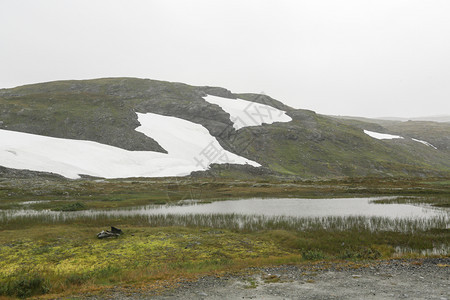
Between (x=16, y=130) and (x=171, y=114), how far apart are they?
57236mm

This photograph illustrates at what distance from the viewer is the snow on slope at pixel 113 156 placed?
Result: 7181cm

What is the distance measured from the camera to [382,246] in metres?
21.9

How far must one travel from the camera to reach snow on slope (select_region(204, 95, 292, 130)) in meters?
133

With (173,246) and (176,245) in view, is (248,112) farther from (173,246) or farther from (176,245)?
(173,246)

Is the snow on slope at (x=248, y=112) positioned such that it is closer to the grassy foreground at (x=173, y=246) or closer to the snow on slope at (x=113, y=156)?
the snow on slope at (x=113, y=156)

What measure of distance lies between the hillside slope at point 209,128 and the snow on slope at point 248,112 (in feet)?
4.15

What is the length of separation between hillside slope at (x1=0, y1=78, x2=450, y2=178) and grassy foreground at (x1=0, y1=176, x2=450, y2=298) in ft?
192

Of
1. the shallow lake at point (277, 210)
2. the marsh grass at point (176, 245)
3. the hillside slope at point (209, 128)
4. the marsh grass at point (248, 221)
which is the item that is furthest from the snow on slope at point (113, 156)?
the marsh grass at point (176, 245)

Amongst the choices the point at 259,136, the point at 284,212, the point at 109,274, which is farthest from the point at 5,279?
the point at 259,136

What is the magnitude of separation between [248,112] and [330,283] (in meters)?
130

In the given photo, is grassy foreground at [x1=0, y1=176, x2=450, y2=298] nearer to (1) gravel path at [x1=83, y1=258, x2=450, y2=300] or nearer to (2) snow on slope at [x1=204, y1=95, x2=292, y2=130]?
(1) gravel path at [x1=83, y1=258, x2=450, y2=300]

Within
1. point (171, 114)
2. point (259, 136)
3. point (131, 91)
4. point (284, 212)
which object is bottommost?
point (284, 212)

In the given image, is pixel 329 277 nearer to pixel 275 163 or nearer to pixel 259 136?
pixel 275 163

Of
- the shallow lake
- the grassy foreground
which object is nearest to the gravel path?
the grassy foreground
